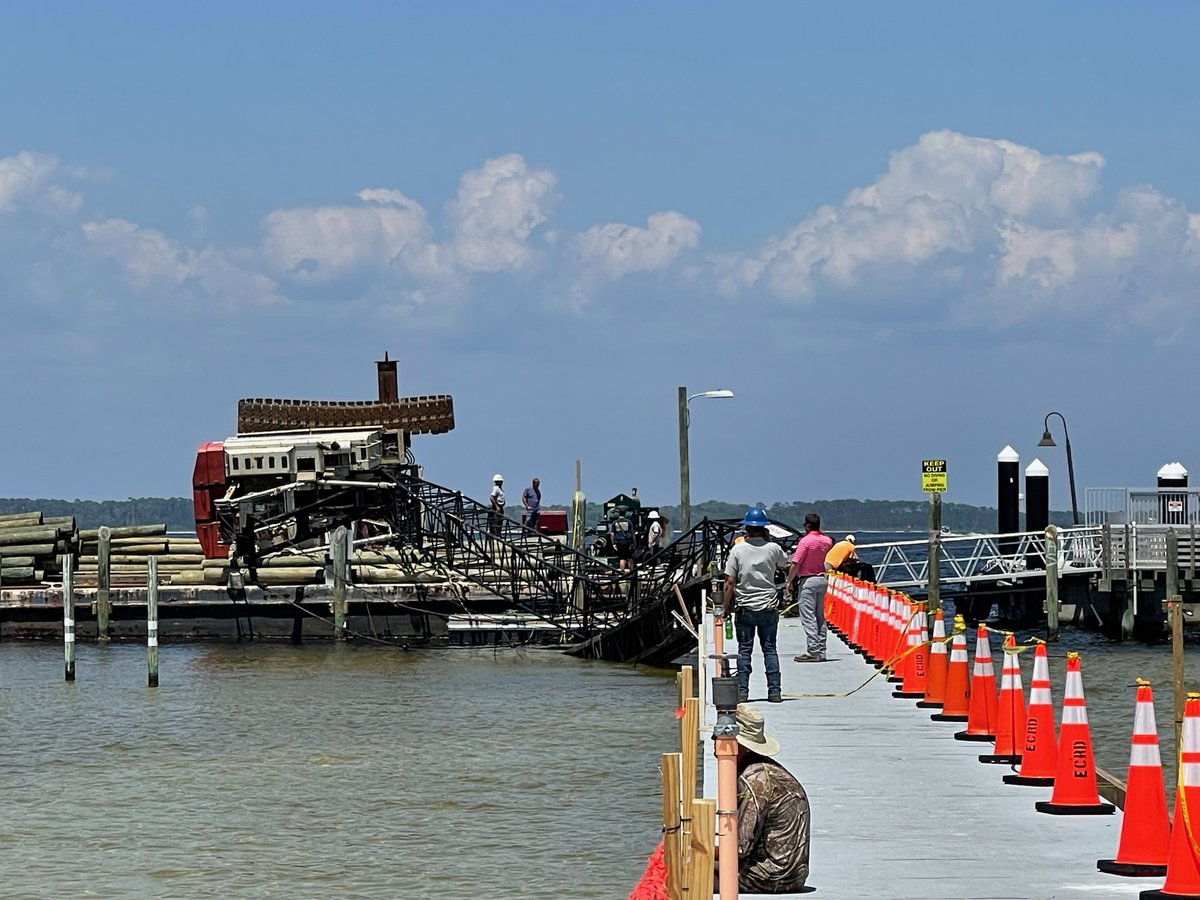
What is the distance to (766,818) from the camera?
10820 mm

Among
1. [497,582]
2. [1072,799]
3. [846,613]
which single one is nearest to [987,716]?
[1072,799]

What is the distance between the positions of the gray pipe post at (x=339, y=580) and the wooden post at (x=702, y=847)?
117 ft

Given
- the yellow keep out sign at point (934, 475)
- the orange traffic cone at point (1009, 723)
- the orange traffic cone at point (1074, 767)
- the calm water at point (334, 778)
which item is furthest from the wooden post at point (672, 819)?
the yellow keep out sign at point (934, 475)

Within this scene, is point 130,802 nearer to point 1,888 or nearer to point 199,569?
point 1,888

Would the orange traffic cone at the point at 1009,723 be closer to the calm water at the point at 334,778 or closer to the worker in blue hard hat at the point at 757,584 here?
the calm water at the point at 334,778

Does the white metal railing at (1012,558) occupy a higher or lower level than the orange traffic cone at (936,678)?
higher

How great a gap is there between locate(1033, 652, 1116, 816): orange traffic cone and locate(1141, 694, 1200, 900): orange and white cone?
2625 millimetres

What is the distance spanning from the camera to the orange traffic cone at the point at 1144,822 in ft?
37.7

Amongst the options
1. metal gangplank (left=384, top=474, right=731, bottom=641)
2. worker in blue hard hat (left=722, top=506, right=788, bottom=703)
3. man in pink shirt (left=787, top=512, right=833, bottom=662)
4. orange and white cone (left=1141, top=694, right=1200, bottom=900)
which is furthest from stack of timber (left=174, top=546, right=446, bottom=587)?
orange and white cone (left=1141, top=694, right=1200, bottom=900)

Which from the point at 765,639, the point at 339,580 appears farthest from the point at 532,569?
the point at 765,639

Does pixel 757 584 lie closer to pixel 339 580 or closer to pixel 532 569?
pixel 532 569

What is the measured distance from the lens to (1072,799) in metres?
13.8

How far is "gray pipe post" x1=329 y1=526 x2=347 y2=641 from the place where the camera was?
4462 cm

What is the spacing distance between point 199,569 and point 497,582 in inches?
382
